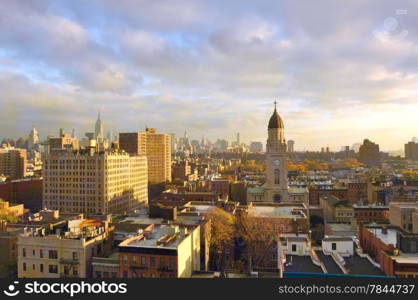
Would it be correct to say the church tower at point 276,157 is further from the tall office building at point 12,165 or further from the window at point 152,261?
the tall office building at point 12,165

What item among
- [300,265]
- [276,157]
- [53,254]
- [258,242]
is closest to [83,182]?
[276,157]

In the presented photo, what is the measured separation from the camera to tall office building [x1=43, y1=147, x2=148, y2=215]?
84.4 metres

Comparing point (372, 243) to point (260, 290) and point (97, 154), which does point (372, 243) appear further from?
point (97, 154)

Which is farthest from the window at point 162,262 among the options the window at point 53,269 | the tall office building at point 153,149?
the tall office building at point 153,149

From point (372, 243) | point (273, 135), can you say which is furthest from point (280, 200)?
point (372, 243)

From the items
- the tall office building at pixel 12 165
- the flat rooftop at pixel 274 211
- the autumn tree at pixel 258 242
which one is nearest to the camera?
the autumn tree at pixel 258 242

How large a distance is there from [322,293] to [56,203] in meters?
78.4

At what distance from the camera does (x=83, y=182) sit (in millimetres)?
86000

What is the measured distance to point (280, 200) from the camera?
268 ft

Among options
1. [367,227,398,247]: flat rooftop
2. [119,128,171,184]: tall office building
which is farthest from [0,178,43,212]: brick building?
[367,227,398,247]: flat rooftop

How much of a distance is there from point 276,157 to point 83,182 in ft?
142

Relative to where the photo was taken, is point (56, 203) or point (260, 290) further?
point (56, 203)

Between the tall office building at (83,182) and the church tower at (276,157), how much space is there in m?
35.1

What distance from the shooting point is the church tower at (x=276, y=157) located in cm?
8281
